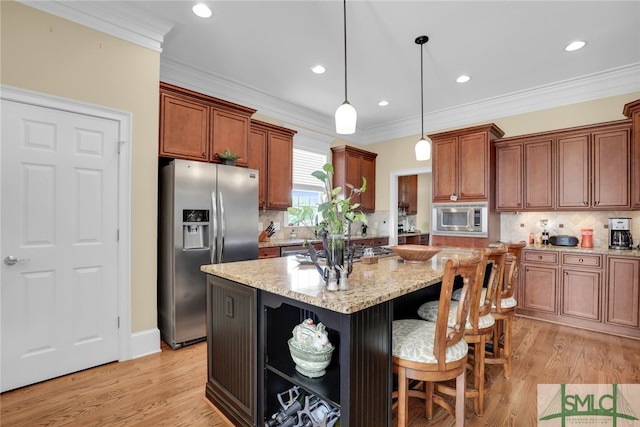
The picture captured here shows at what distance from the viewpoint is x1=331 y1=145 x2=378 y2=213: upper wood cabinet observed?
5570 millimetres

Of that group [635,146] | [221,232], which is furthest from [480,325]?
[635,146]

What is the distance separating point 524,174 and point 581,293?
5.36 ft

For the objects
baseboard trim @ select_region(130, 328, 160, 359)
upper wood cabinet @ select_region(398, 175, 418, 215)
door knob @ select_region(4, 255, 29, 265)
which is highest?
upper wood cabinet @ select_region(398, 175, 418, 215)

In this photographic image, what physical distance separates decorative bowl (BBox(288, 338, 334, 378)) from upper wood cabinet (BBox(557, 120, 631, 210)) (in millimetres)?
4021

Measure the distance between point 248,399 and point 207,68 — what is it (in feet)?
11.9

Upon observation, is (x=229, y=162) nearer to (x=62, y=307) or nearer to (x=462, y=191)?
(x=62, y=307)

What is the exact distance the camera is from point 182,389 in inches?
89.5

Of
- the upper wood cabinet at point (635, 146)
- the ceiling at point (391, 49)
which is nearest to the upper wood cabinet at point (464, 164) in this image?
the ceiling at point (391, 49)

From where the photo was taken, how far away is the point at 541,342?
10.5 ft

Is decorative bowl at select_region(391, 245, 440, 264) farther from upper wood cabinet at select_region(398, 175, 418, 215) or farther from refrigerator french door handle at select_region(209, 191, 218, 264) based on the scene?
upper wood cabinet at select_region(398, 175, 418, 215)

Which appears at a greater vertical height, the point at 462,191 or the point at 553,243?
the point at 462,191

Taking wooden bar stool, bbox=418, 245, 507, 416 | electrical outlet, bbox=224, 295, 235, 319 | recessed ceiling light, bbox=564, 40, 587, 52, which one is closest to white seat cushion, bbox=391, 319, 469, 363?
wooden bar stool, bbox=418, 245, 507, 416

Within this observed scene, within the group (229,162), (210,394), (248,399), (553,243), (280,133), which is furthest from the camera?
(280,133)

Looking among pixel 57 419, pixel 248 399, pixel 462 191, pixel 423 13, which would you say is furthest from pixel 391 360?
pixel 462 191
